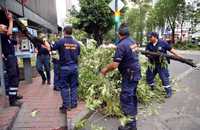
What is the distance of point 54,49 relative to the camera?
750cm

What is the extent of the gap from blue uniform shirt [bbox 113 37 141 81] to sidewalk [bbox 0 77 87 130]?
55.2 inches

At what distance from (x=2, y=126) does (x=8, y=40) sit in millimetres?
2123

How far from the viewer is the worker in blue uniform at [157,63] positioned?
9.65 metres

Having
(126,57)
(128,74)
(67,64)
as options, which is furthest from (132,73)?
(67,64)

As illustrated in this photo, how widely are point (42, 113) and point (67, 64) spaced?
3.77 ft

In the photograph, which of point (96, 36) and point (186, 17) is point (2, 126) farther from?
point (186, 17)

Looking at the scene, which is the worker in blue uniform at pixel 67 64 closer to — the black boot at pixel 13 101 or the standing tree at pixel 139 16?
the black boot at pixel 13 101

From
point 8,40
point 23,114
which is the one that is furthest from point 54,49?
point 23,114

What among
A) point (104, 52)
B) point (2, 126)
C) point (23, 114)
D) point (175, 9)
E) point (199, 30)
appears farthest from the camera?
point (199, 30)

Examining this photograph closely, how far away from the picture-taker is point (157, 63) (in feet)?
32.6

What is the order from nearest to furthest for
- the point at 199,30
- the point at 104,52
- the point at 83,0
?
the point at 104,52
the point at 83,0
the point at 199,30

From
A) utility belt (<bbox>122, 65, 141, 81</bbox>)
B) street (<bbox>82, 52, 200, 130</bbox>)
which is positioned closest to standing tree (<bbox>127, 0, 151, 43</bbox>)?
street (<bbox>82, 52, 200, 130</bbox>)

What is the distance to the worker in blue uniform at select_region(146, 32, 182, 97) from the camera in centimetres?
965

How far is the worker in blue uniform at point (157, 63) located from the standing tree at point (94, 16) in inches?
680
